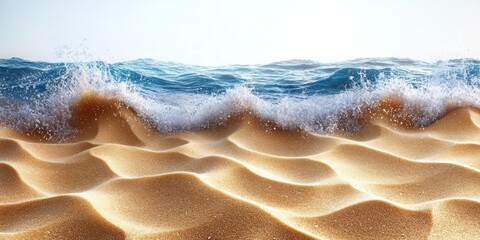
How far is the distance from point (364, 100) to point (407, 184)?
1673mm

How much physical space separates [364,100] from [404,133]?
62 centimetres

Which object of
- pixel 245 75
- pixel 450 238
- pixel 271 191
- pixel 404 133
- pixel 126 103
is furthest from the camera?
pixel 245 75

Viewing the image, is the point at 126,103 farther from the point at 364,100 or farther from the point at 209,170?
the point at 364,100

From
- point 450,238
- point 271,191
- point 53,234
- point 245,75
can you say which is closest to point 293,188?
point 271,191

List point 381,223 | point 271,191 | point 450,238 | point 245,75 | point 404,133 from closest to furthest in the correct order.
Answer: point 450,238, point 381,223, point 271,191, point 404,133, point 245,75

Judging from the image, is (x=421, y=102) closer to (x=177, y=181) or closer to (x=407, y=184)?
(x=407, y=184)

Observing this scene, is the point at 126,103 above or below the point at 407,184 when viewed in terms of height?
above

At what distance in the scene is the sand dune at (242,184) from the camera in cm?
151

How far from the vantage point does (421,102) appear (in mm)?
3477

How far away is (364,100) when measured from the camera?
355cm

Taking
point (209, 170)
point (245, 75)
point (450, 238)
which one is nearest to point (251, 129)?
point (209, 170)

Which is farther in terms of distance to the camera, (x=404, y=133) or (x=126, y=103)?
(x=126, y=103)

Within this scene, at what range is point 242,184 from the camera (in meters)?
1.95

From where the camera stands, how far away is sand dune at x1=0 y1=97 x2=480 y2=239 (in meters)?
1.51
